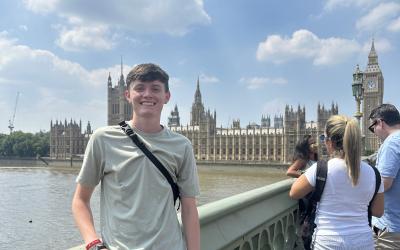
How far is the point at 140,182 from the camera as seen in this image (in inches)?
71.3

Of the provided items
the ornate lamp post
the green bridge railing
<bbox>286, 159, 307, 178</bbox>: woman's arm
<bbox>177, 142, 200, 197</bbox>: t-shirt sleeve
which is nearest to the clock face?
the ornate lamp post

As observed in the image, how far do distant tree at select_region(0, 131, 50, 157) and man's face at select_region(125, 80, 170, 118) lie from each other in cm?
10258

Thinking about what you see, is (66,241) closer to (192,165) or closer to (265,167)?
(192,165)

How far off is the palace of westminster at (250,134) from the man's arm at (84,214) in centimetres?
6634

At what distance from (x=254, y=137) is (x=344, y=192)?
7715 centimetres

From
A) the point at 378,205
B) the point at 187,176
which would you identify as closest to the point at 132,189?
the point at 187,176

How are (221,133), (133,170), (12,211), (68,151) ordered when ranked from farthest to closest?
(68,151) → (221,133) → (12,211) → (133,170)

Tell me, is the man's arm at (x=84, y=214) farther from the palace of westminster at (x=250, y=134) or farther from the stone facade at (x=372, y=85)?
the stone facade at (x=372, y=85)

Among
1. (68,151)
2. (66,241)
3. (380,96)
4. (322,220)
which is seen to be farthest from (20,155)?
(322,220)

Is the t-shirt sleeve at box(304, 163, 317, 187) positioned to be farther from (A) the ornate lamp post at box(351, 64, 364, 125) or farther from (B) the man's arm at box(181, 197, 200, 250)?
(A) the ornate lamp post at box(351, 64, 364, 125)

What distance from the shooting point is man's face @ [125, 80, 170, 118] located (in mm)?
1965

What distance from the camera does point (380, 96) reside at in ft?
290

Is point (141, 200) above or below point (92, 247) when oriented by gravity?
above

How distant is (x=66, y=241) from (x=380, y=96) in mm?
84921
